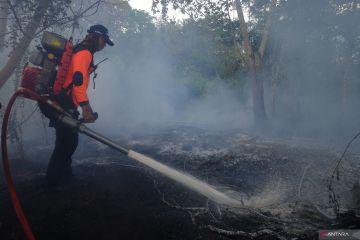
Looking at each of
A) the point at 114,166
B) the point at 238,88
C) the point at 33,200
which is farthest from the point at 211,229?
the point at 238,88

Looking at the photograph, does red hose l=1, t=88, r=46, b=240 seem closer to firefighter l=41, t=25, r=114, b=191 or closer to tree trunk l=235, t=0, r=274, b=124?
firefighter l=41, t=25, r=114, b=191

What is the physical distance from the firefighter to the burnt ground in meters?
0.31

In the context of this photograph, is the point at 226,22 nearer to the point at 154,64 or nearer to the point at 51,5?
the point at 154,64

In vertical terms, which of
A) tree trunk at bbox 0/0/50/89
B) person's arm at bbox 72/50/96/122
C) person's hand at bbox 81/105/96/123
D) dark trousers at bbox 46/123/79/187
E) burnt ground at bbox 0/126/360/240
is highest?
tree trunk at bbox 0/0/50/89

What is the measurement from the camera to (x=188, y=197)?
4184mm

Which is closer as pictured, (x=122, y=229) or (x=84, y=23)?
(x=122, y=229)

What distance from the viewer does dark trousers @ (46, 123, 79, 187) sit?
179 inches

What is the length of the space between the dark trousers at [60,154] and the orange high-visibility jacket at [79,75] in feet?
1.68

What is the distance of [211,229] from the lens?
3.29 metres

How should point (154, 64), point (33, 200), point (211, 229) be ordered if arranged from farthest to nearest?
1. point (154, 64)
2. point (33, 200)
3. point (211, 229)

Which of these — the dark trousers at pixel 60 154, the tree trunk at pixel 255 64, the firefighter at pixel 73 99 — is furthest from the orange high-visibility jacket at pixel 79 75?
the tree trunk at pixel 255 64

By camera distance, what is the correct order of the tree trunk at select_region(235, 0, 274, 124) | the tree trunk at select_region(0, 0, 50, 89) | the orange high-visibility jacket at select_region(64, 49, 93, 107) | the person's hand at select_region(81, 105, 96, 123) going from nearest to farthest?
the orange high-visibility jacket at select_region(64, 49, 93, 107) < the person's hand at select_region(81, 105, 96, 123) < the tree trunk at select_region(0, 0, 50, 89) < the tree trunk at select_region(235, 0, 274, 124)

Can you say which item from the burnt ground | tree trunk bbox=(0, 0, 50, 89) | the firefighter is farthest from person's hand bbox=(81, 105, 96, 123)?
tree trunk bbox=(0, 0, 50, 89)

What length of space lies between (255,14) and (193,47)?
4.85m
